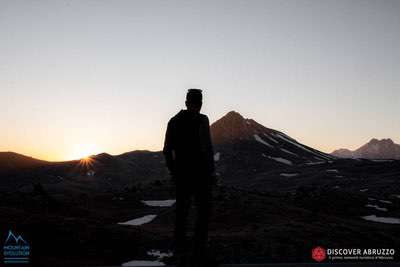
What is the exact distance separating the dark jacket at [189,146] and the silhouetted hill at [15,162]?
17257cm

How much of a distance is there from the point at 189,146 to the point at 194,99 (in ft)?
2.50

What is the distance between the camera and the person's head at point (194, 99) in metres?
6.65

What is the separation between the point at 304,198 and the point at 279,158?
124387 millimetres

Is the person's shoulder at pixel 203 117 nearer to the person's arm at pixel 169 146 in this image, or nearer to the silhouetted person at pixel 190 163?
the silhouetted person at pixel 190 163

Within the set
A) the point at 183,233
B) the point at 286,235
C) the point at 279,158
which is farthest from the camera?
the point at 279,158

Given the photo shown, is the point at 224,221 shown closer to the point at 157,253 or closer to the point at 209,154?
the point at 157,253

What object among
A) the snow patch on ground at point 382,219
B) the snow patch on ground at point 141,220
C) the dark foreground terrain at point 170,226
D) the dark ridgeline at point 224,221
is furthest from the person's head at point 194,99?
the snow patch on ground at point 382,219

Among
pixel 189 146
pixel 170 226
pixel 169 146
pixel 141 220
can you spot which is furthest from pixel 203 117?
pixel 141 220

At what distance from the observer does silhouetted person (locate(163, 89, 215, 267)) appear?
6387 mm

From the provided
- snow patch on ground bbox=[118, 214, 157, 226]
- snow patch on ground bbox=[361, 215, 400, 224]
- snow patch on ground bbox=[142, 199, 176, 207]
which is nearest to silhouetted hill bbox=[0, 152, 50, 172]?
snow patch on ground bbox=[142, 199, 176, 207]

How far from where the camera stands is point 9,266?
6555 millimetres

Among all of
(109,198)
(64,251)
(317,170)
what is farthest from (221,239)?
(317,170)

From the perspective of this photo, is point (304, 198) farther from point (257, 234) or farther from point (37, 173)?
point (37, 173)

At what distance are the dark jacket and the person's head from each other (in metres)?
0.09
